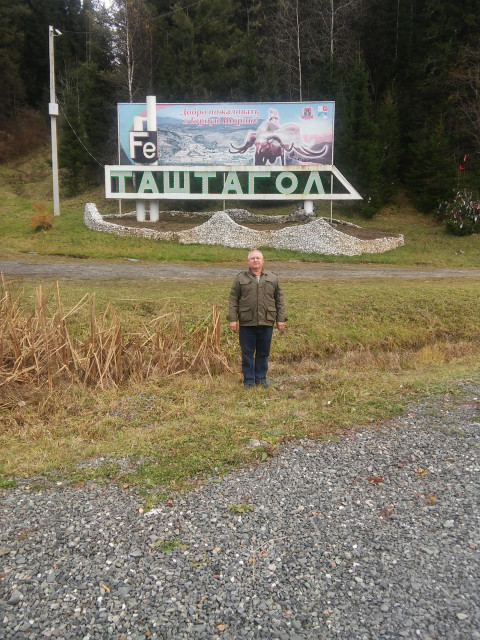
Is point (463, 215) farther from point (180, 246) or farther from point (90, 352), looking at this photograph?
point (90, 352)

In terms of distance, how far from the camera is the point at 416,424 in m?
5.52

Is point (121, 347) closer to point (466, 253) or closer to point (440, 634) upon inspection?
point (440, 634)

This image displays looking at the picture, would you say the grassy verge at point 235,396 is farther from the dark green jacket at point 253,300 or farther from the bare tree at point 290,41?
the bare tree at point 290,41

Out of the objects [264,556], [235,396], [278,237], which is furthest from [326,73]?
[264,556]

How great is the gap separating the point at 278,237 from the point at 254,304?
13718mm

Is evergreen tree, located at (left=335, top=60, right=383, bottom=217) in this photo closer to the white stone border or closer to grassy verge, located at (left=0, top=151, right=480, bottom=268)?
grassy verge, located at (left=0, top=151, right=480, bottom=268)

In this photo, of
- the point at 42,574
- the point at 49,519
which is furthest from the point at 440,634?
the point at 49,519

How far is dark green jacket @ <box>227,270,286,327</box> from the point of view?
6.83m

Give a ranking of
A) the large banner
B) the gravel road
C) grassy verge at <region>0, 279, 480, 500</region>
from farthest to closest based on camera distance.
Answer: the large banner, grassy verge at <region>0, 279, 480, 500</region>, the gravel road

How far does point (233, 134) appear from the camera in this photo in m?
22.1

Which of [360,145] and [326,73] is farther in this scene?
[326,73]

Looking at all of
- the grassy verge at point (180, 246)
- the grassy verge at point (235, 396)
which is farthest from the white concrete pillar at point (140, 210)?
the grassy verge at point (235, 396)

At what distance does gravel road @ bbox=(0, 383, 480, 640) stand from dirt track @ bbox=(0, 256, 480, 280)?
10.6 metres

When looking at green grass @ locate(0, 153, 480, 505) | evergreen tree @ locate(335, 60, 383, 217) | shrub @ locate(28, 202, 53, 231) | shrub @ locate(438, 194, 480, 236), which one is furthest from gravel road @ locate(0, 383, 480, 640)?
evergreen tree @ locate(335, 60, 383, 217)
